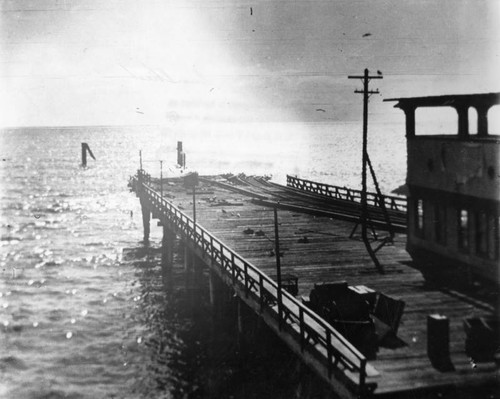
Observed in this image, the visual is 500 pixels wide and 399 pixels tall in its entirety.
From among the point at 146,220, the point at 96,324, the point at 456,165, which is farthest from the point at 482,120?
the point at 146,220

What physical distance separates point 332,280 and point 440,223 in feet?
14.1

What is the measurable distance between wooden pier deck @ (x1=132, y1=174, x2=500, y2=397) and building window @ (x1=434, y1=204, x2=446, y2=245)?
154cm

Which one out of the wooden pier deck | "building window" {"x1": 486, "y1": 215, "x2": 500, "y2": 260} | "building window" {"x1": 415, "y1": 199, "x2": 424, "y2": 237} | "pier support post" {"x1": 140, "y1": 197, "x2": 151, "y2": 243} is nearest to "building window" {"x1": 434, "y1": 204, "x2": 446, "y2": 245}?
"building window" {"x1": 415, "y1": 199, "x2": 424, "y2": 237}

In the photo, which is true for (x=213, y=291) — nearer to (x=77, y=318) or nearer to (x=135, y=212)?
(x=77, y=318)

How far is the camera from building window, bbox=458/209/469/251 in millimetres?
19500

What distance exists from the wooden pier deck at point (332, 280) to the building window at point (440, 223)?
1.54 m

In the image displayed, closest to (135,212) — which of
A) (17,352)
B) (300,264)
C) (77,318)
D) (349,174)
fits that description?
(77,318)

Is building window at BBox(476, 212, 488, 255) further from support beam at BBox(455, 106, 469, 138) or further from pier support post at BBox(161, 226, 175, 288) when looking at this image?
pier support post at BBox(161, 226, 175, 288)

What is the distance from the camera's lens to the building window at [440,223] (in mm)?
20812

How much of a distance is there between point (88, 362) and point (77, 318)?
21.4ft

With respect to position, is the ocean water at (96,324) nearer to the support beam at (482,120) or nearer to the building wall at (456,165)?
the building wall at (456,165)

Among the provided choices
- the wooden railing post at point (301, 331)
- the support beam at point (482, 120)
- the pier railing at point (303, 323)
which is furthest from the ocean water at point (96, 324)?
the support beam at point (482, 120)

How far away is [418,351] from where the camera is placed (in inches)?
551

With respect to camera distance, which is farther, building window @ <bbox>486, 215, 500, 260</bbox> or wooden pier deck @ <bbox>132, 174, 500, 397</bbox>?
building window @ <bbox>486, 215, 500, 260</bbox>
